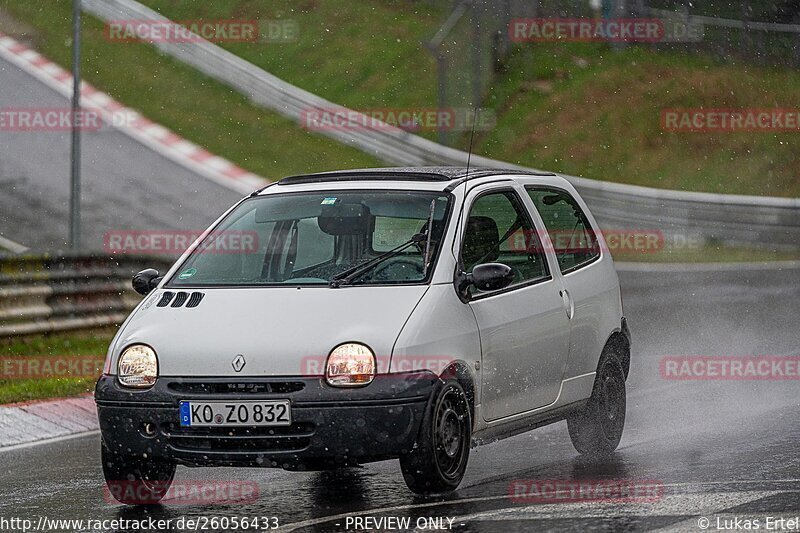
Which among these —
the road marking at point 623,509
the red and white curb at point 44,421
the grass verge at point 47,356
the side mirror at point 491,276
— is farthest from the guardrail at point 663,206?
the road marking at point 623,509

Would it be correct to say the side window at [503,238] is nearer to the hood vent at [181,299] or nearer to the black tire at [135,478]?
the hood vent at [181,299]

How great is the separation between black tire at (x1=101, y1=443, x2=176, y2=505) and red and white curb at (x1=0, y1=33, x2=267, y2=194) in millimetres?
20658

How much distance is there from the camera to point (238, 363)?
6.89 m

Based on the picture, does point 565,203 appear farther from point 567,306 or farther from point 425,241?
point 425,241

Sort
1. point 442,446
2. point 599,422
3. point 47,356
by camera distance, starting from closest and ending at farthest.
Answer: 1. point 442,446
2. point 599,422
3. point 47,356

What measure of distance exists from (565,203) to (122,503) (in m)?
3.36

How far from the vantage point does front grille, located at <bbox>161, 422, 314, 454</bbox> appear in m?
6.83

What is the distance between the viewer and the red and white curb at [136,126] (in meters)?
29.1

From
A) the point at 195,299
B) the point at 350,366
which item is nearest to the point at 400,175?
the point at 195,299

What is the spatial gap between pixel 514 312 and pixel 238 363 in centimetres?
164

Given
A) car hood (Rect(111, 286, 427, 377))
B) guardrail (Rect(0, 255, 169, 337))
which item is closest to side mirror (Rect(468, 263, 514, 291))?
car hood (Rect(111, 286, 427, 377))

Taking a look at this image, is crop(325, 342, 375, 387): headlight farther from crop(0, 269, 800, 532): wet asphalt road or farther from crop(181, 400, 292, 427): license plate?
crop(0, 269, 800, 532): wet asphalt road

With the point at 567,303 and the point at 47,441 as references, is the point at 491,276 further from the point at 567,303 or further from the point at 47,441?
the point at 47,441

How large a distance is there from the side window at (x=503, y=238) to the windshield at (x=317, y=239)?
238mm
